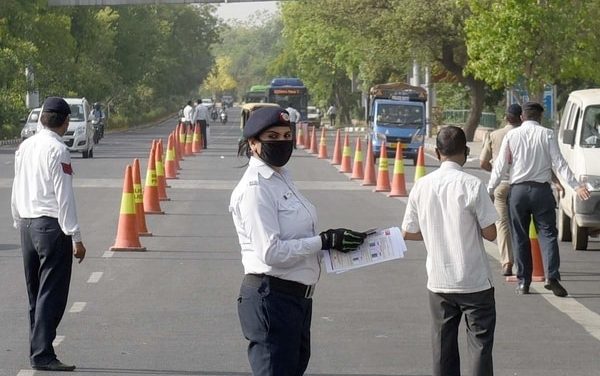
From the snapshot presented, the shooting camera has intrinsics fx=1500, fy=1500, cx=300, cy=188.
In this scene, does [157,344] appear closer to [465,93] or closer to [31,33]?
[31,33]

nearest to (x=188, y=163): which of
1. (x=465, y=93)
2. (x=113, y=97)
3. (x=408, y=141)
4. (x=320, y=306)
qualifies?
(x=408, y=141)

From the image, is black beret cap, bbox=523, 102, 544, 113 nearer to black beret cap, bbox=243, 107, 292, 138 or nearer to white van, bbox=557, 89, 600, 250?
white van, bbox=557, 89, 600, 250

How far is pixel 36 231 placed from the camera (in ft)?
32.4

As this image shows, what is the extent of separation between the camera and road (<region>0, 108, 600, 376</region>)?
10.2 m

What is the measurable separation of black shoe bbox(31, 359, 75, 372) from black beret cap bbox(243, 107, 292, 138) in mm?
3696

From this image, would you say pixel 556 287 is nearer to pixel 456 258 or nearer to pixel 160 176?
pixel 456 258

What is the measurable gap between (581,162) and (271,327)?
11.3 meters

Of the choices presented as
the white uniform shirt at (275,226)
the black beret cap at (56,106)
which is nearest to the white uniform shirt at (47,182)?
the black beret cap at (56,106)

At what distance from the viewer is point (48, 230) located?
985cm

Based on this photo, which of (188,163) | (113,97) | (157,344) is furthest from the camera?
(113,97)

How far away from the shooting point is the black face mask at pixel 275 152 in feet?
21.5

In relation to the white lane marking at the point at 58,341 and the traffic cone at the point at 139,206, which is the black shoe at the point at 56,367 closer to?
the white lane marking at the point at 58,341

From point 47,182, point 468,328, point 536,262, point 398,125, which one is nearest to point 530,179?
point 536,262

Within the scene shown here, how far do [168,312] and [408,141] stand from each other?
2983 cm
